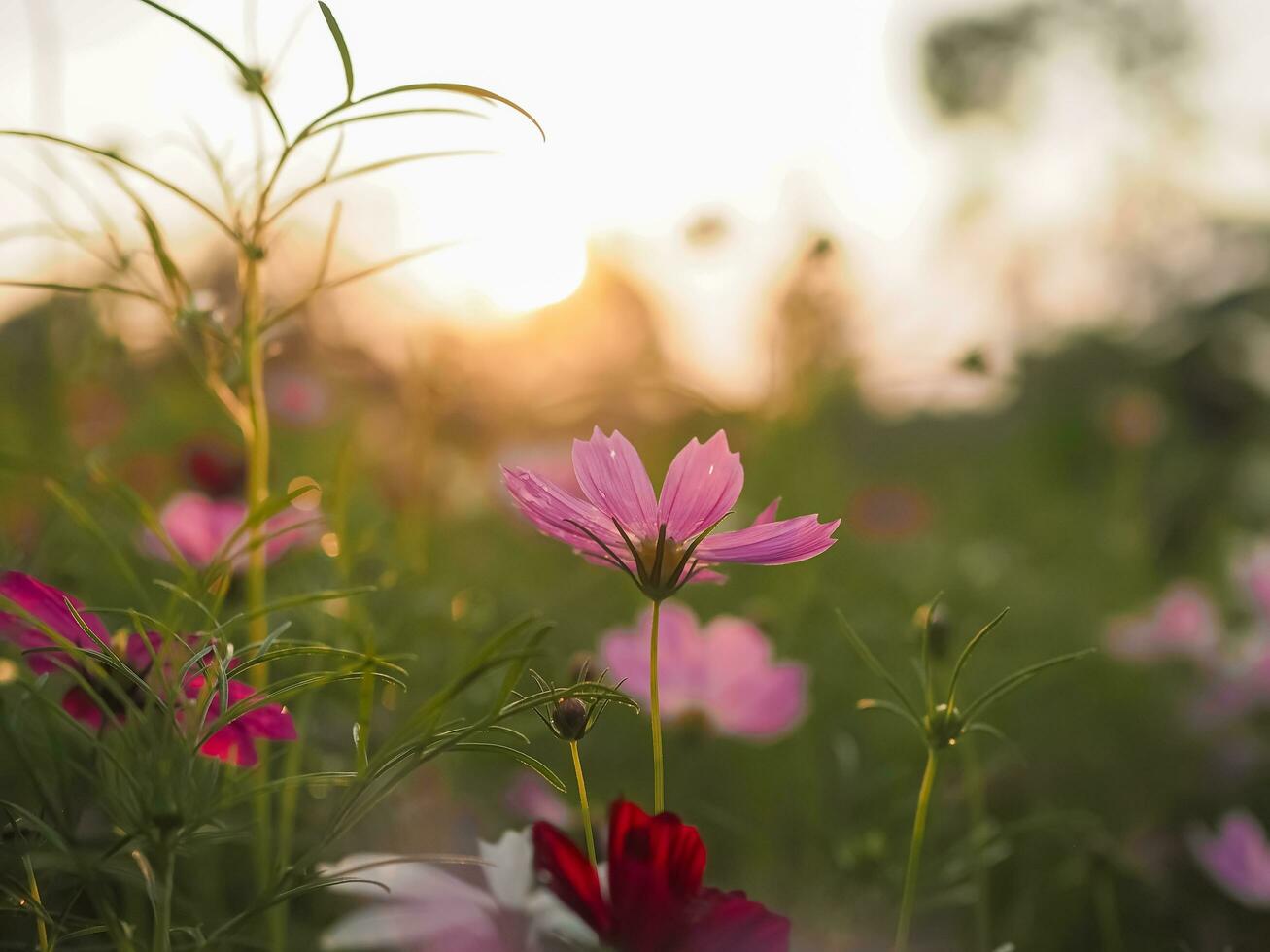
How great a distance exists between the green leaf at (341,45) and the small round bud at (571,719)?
210 mm

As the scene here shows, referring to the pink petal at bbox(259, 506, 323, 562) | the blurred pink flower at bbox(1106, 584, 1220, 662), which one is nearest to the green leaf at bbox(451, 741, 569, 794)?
the pink petal at bbox(259, 506, 323, 562)

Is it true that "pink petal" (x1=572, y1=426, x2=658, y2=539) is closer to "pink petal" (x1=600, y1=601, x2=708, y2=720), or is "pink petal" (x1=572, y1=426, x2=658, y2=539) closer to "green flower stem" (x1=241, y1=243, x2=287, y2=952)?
"green flower stem" (x1=241, y1=243, x2=287, y2=952)

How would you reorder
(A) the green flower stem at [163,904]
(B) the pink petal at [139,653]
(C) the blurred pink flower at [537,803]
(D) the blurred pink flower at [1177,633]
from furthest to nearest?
1. (D) the blurred pink flower at [1177,633]
2. (C) the blurred pink flower at [537,803]
3. (B) the pink petal at [139,653]
4. (A) the green flower stem at [163,904]

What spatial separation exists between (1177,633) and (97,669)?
1108 millimetres

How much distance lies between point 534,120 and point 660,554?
14 centimetres

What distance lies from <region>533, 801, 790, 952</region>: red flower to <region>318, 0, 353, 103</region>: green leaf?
0.24m

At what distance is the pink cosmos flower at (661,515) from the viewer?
1.05 feet

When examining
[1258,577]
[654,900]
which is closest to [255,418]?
[654,900]

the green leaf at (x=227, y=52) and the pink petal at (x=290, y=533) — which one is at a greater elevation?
the green leaf at (x=227, y=52)

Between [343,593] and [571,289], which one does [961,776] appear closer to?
[571,289]

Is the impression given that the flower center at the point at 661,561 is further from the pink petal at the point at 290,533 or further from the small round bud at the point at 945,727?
the pink petal at the point at 290,533

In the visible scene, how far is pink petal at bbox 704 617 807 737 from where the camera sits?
27.0 inches

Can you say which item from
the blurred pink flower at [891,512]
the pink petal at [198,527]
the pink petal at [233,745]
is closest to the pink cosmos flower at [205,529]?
the pink petal at [198,527]

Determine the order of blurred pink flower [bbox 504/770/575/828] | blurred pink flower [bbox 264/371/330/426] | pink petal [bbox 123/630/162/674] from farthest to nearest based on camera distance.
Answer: blurred pink flower [bbox 264/371/330/426]
blurred pink flower [bbox 504/770/575/828]
pink petal [bbox 123/630/162/674]
